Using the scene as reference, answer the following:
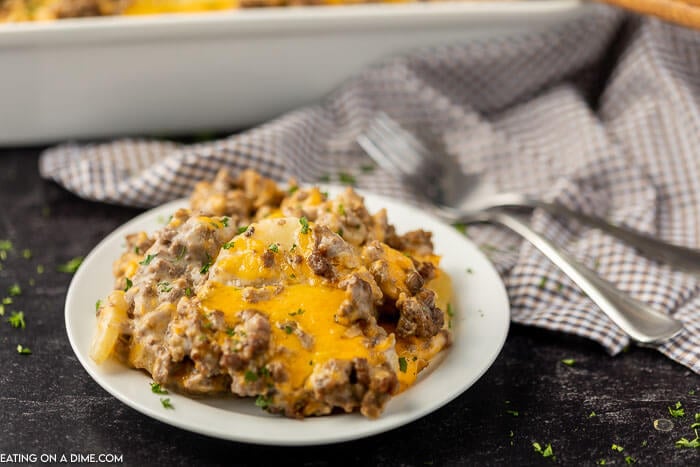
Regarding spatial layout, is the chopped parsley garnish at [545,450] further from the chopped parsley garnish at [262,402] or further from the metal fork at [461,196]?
the chopped parsley garnish at [262,402]

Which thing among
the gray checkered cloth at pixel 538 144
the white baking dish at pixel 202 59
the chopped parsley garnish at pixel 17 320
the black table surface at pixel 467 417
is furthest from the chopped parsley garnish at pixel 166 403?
the white baking dish at pixel 202 59

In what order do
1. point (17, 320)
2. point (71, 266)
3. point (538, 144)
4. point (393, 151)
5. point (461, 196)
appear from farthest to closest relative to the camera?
1. point (538, 144)
2. point (393, 151)
3. point (461, 196)
4. point (71, 266)
5. point (17, 320)

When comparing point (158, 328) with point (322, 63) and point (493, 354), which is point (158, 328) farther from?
point (322, 63)

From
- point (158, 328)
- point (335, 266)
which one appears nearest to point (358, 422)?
point (335, 266)

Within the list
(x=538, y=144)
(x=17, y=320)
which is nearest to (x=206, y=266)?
(x=17, y=320)

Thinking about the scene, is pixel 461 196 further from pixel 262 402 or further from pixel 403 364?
pixel 262 402

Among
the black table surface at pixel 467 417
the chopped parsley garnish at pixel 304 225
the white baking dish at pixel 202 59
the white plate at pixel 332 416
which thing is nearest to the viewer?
the white plate at pixel 332 416
